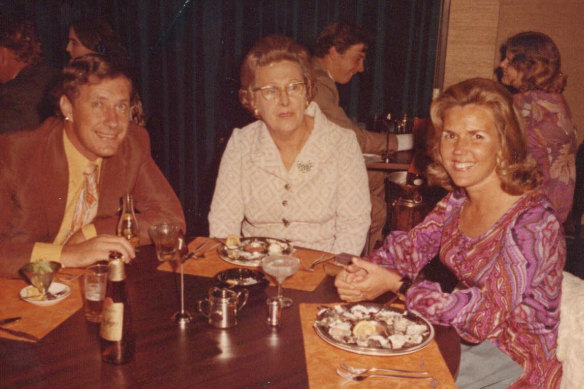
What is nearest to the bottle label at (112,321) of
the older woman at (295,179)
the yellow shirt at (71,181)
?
the yellow shirt at (71,181)

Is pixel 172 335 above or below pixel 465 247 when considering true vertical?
below

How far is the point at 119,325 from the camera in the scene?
1386 mm

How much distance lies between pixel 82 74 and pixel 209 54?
363 cm

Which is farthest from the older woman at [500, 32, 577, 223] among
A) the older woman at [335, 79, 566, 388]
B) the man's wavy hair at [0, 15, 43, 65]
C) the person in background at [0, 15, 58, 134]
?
the man's wavy hair at [0, 15, 43, 65]

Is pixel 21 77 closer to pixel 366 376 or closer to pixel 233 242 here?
pixel 233 242

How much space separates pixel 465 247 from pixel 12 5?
19.4 feet

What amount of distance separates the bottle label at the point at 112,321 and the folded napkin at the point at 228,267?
1.76 feet

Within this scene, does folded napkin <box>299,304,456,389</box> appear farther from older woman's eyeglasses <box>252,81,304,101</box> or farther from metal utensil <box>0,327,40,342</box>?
older woman's eyeglasses <box>252,81,304,101</box>

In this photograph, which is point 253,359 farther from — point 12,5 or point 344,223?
point 12,5

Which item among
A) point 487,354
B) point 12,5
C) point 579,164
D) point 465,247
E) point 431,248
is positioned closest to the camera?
point 487,354

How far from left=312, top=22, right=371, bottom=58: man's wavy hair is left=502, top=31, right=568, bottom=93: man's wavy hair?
1360 millimetres

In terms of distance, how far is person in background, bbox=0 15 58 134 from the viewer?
12.3 feet

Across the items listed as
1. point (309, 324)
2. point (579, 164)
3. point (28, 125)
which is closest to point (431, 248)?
point (309, 324)

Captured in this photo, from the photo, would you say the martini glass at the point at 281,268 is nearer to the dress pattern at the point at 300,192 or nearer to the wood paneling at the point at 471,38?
the dress pattern at the point at 300,192
